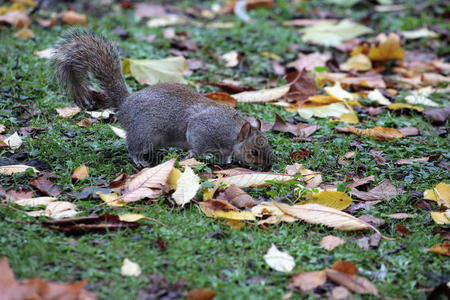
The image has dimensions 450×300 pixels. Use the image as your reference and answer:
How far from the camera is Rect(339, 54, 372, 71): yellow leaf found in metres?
6.50

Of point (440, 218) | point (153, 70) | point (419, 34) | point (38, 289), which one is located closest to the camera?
point (38, 289)

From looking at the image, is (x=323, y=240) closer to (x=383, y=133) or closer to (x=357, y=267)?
(x=357, y=267)

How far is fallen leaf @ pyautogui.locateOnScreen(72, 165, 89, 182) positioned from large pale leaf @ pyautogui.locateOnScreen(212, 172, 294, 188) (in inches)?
39.2

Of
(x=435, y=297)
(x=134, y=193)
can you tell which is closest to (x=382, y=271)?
(x=435, y=297)

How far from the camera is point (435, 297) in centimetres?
258

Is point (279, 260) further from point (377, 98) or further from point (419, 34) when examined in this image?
point (419, 34)

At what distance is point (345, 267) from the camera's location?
2.71 m

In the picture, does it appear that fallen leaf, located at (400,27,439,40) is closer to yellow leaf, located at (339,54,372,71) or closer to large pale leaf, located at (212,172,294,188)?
yellow leaf, located at (339,54,372,71)

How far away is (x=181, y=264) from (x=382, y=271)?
1096 millimetres

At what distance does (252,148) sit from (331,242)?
1408 millimetres

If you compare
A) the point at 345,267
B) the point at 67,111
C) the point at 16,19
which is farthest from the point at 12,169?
the point at 16,19

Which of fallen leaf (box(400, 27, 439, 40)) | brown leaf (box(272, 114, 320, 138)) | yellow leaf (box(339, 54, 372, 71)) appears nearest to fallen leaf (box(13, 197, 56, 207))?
brown leaf (box(272, 114, 320, 138))

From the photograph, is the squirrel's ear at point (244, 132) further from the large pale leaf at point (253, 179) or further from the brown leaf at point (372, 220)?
the brown leaf at point (372, 220)

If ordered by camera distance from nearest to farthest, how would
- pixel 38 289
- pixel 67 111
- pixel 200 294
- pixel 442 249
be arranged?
pixel 38 289, pixel 200 294, pixel 442 249, pixel 67 111
